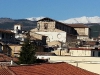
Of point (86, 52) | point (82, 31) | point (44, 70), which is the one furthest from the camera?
point (82, 31)

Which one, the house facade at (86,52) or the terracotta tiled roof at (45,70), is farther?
the house facade at (86,52)

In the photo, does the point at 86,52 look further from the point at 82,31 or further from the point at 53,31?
the point at 82,31

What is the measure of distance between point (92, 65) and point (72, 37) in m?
77.9

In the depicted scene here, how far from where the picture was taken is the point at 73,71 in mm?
22328

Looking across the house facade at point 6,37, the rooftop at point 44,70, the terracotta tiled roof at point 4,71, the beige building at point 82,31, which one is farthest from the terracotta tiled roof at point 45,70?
the beige building at point 82,31

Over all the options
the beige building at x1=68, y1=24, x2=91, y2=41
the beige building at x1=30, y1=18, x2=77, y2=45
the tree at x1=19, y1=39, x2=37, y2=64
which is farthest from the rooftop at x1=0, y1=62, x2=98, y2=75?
the beige building at x1=68, y1=24, x2=91, y2=41

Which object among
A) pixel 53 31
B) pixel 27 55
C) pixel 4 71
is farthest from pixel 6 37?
pixel 4 71

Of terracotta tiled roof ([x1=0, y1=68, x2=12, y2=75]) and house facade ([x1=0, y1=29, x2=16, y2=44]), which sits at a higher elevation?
house facade ([x1=0, y1=29, x2=16, y2=44])

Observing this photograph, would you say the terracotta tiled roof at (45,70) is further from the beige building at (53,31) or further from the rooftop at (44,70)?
the beige building at (53,31)

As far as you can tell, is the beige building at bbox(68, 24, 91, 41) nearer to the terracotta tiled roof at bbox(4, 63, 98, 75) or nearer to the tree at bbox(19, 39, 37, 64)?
the tree at bbox(19, 39, 37, 64)

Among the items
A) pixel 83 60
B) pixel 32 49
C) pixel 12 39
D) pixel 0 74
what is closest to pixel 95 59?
pixel 83 60

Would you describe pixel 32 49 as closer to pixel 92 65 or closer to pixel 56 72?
pixel 92 65

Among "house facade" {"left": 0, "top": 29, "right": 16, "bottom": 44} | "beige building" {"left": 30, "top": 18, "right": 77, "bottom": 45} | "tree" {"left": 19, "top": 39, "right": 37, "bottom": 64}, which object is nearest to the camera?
"tree" {"left": 19, "top": 39, "right": 37, "bottom": 64}

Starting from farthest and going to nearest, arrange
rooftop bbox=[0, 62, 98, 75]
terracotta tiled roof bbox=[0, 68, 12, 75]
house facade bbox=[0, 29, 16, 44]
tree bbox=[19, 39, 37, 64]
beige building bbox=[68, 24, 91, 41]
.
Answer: beige building bbox=[68, 24, 91, 41] → house facade bbox=[0, 29, 16, 44] → tree bbox=[19, 39, 37, 64] → rooftop bbox=[0, 62, 98, 75] → terracotta tiled roof bbox=[0, 68, 12, 75]
